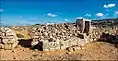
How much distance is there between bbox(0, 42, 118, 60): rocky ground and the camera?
14336 mm

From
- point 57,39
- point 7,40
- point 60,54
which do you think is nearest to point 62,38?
point 57,39

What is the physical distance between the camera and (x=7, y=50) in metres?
15.5

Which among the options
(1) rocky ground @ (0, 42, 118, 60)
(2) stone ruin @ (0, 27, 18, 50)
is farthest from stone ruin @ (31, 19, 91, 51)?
(2) stone ruin @ (0, 27, 18, 50)

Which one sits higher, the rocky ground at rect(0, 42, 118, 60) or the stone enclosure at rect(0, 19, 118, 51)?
the stone enclosure at rect(0, 19, 118, 51)

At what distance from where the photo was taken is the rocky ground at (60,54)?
47.0 ft

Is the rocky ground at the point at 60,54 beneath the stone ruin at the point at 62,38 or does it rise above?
beneath

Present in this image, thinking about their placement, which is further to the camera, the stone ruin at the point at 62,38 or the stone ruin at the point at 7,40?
the stone ruin at the point at 62,38

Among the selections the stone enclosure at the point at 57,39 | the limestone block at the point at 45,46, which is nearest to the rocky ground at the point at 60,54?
the limestone block at the point at 45,46

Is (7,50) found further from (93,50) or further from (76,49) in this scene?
(93,50)

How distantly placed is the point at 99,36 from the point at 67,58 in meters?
8.40

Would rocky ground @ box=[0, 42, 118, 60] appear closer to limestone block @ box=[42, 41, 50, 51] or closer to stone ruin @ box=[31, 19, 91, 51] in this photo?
limestone block @ box=[42, 41, 50, 51]

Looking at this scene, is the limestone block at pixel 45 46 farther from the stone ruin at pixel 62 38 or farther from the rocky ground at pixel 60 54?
the rocky ground at pixel 60 54

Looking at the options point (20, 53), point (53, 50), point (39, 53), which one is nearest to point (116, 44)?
point (53, 50)

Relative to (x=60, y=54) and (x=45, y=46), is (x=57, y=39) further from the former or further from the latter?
(x=60, y=54)
